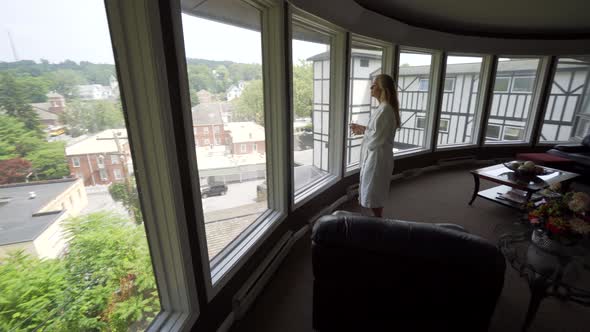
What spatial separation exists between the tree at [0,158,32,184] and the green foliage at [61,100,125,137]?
0.17m

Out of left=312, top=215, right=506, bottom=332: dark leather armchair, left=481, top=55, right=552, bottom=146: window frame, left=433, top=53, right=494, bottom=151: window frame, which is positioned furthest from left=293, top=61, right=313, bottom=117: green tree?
left=481, top=55, right=552, bottom=146: window frame

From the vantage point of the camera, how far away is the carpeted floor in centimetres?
167

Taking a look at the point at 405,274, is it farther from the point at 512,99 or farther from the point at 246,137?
the point at 512,99

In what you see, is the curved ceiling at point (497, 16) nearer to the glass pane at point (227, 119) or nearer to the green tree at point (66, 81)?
the glass pane at point (227, 119)

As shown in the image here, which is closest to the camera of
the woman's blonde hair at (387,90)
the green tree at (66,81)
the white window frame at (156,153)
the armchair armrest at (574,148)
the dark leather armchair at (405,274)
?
the green tree at (66,81)

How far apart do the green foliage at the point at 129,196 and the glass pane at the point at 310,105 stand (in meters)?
1.51

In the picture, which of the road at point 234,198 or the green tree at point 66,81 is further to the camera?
the road at point 234,198

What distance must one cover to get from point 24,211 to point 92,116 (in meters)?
0.35

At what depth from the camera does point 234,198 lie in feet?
5.58

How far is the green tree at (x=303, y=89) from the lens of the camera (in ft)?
7.86

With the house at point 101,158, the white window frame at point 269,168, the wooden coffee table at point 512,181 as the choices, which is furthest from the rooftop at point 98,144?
the wooden coffee table at point 512,181

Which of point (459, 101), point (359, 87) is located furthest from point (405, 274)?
point (459, 101)

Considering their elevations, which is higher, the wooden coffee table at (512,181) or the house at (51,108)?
the house at (51,108)

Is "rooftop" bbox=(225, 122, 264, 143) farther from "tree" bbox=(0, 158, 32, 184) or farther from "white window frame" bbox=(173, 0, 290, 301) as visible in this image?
"tree" bbox=(0, 158, 32, 184)
